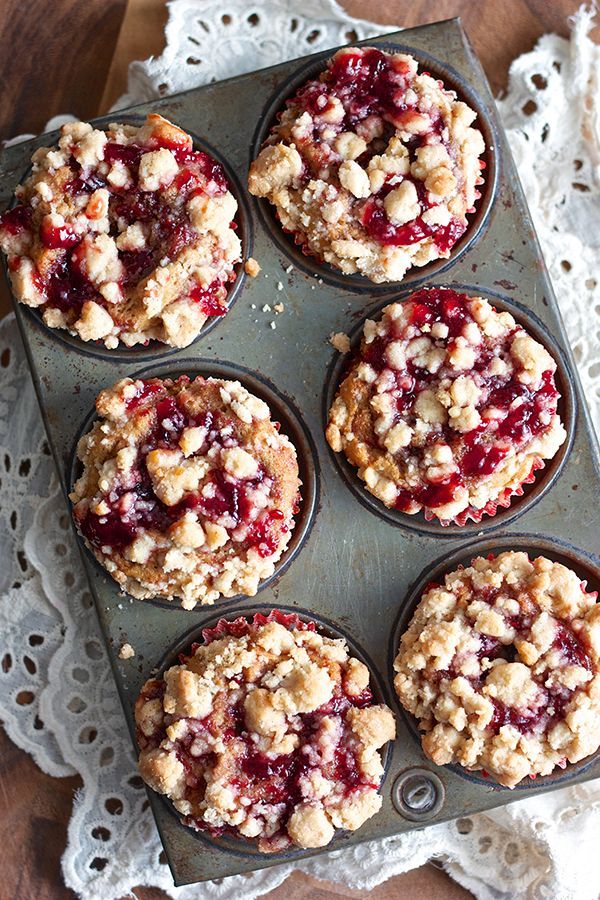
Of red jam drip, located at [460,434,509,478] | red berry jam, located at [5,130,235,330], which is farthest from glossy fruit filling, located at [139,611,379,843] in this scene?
red berry jam, located at [5,130,235,330]

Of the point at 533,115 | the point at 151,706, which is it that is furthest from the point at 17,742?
the point at 533,115

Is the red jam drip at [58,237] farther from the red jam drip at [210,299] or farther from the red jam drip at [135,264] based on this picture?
the red jam drip at [210,299]

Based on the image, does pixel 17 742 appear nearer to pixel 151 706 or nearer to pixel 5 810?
pixel 5 810

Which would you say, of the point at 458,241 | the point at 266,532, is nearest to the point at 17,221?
the point at 266,532

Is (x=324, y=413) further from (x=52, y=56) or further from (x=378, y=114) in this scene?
(x=52, y=56)

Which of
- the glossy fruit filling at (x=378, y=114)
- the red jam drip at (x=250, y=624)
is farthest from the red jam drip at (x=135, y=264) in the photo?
the red jam drip at (x=250, y=624)
